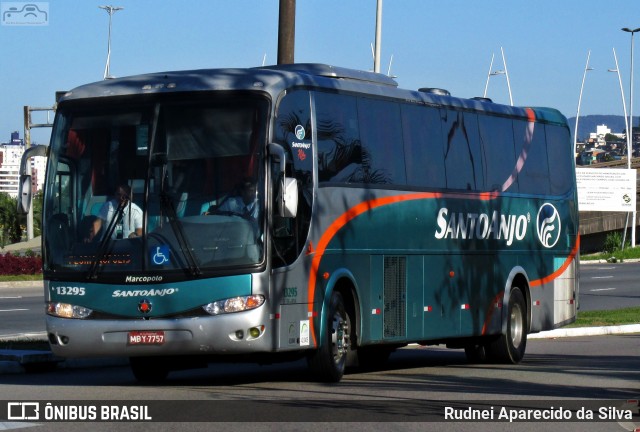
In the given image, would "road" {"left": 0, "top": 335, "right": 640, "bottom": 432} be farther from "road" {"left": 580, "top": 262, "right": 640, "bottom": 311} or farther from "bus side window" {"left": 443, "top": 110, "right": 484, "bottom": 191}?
"road" {"left": 580, "top": 262, "right": 640, "bottom": 311}

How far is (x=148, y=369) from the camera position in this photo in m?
15.1

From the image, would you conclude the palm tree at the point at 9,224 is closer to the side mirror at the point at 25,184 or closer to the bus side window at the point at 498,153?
the bus side window at the point at 498,153

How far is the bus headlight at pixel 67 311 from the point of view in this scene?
44.9 ft

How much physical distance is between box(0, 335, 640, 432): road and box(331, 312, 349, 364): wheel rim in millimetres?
330

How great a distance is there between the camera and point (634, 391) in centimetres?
1373

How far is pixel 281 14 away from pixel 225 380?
834cm

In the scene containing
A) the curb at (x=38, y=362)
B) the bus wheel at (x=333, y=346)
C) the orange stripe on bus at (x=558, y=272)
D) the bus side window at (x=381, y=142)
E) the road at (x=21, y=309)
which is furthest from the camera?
the road at (x=21, y=309)

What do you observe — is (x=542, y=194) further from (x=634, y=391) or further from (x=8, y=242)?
(x=8, y=242)

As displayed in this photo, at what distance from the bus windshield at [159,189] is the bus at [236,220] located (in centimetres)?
1

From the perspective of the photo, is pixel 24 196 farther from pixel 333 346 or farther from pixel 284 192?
pixel 333 346

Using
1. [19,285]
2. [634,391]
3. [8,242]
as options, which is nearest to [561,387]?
[634,391]

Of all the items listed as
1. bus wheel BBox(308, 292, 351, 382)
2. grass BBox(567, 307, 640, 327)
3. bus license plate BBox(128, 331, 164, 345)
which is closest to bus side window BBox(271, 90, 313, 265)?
bus wheel BBox(308, 292, 351, 382)

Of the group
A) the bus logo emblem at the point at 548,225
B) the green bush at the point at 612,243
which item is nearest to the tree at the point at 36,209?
the green bush at the point at 612,243

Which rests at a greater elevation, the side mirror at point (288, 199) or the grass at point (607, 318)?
the side mirror at point (288, 199)
